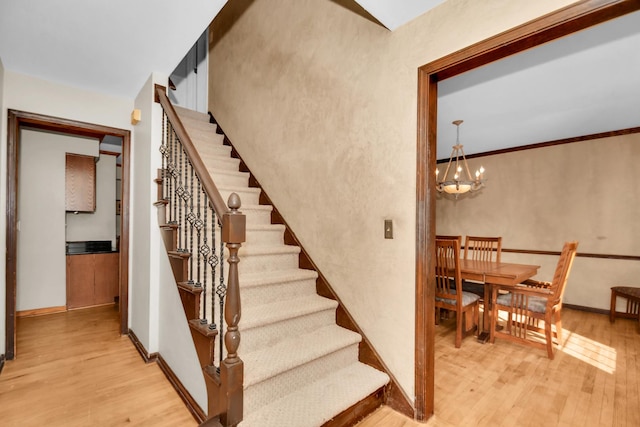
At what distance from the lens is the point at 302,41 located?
2.84 meters

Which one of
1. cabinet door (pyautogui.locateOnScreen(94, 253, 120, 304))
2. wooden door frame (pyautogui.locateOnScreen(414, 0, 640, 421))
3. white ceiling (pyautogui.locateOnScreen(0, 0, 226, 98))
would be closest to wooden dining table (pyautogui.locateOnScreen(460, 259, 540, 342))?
wooden door frame (pyautogui.locateOnScreen(414, 0, 640, 421))

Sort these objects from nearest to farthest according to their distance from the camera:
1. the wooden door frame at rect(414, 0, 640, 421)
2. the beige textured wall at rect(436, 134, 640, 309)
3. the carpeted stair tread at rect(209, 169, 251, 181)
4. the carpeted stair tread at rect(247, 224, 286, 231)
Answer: the wooden door frame at rect(414, 0, 640, 421) < the carpeted stair tread at rect(247, 224, 286, 231) < the carpeted stair tread at rect(209, 169, 251, 181) < the beige textured wall at rect(436, 134, 640, 309)

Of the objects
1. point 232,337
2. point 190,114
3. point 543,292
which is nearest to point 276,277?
point 232,337

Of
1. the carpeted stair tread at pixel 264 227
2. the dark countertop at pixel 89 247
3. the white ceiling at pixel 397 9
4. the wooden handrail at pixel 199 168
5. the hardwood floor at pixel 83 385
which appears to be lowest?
the hardwood floor at pixel 83 385

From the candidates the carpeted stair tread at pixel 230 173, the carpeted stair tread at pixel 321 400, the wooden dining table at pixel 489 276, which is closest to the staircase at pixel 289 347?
the carpeted stair tread at pixel 321 400

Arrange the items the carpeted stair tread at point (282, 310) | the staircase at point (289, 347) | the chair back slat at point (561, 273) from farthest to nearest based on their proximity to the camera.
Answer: the chair back slat at point (561, 273) → the carpeted stair tread at point (282, 310) → the staircase at point (289, 347)

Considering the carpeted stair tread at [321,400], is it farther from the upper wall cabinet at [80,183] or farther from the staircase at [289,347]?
the upper wall cabinet at [80,183]

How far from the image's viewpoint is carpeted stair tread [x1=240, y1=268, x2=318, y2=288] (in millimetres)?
2200

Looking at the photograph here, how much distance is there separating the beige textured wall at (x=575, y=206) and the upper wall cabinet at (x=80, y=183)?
255 inches

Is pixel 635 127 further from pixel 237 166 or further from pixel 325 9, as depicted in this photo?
pixel 237 166

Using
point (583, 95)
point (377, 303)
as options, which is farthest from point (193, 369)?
point (583, 95)

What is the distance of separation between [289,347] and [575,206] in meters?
4.98

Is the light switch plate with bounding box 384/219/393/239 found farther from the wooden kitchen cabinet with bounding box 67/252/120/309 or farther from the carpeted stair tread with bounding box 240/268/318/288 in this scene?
the wooden kitchen cabinet with bounding box 67/252/120/309

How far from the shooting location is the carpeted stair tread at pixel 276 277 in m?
2.20
